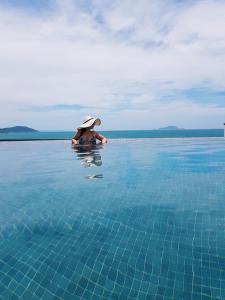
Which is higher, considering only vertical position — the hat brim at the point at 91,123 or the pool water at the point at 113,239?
the hat brim at the point at 91,123

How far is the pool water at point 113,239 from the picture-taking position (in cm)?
Result: 317

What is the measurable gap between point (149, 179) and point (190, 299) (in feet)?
15.0

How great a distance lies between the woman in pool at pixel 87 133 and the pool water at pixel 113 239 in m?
8.86

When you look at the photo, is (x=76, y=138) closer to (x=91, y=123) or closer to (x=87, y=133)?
(x=87, y=133)

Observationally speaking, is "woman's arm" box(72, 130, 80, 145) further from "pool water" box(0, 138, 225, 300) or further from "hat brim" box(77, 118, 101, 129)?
"pool water" box(0, 138, 225, 300)

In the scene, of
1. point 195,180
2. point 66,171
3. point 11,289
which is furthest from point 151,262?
point 66,171

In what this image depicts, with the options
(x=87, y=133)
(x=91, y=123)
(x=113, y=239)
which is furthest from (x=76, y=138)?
(x=113, y=239)

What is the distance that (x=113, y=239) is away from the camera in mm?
4129

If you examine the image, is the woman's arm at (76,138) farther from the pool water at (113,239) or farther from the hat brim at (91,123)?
the pool water at (113,239)

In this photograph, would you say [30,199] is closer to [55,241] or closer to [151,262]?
[55,241]

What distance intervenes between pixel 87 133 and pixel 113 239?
12.8m

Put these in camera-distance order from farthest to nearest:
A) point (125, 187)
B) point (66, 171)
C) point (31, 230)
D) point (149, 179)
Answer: point (66, 171)
point (149, 179)
point (125, 187)
point (31, 230)

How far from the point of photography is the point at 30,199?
5.86 metres

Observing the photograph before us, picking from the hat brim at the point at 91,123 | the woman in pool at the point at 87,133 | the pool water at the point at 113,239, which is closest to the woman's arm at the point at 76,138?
the woman in pool at the point at 87,133
